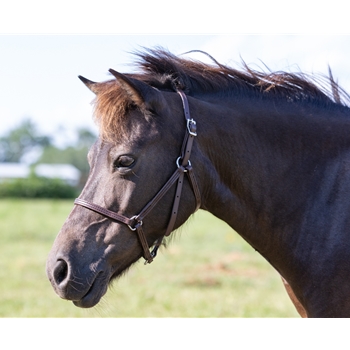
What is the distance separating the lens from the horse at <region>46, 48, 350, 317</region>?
116 inches

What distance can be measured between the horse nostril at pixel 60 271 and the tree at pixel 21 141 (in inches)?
3528

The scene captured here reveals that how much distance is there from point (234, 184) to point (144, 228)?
715 mm

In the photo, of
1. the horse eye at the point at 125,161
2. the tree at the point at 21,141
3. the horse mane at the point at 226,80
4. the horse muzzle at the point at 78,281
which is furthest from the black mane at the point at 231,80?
the tree at the point at 21,141

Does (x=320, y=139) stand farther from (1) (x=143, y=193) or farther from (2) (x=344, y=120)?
(1) (x=143, y=193)

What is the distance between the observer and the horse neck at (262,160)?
3.19 m

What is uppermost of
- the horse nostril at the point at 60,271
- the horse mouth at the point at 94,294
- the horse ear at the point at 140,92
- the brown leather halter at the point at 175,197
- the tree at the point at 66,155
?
the horse ear at the point at 140,92

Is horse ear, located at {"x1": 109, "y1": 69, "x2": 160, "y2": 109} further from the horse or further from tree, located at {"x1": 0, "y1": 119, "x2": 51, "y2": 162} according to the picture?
tree, located at {"x1": 0, "y1": 119, "x2": 51, "y2": 162}

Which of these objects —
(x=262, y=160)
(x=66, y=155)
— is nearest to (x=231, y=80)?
(x=262, y=160)

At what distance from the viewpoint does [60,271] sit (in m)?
2.89

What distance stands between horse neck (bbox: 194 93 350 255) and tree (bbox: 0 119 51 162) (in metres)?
89.5

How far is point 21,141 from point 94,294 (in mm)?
91176

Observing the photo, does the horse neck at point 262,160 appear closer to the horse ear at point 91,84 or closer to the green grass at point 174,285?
the green grass at point 174,285

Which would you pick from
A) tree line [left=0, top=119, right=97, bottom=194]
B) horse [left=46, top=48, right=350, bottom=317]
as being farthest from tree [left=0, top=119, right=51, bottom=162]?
horse [left=46, top=48, right=350, bottom=317]
